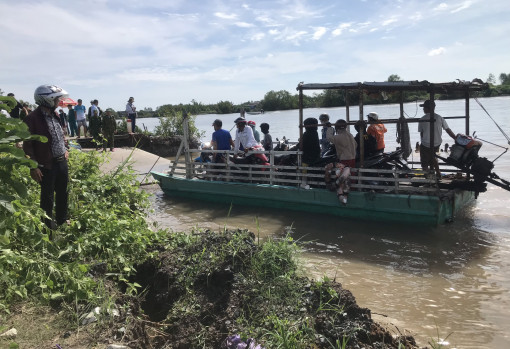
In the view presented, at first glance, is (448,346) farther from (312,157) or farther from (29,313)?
(312,157)

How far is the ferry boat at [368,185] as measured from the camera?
313 inches

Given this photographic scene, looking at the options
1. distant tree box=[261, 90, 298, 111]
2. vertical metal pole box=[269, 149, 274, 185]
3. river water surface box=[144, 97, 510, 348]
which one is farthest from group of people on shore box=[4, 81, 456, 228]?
distant tree box=[261, 90, 298, 111]

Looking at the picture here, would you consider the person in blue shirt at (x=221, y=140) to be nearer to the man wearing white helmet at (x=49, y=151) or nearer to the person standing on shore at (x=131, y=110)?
the man wearing white helmet at (x=49, y=151)

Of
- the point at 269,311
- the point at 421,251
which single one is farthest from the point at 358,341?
the point at 421,251

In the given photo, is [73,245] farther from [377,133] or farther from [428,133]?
[428,133]

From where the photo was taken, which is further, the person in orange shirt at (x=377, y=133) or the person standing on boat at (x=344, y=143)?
the person in orange shirt at (x=377, y=133)

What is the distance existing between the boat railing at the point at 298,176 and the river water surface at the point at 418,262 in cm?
75

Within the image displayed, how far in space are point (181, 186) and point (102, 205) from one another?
664cm

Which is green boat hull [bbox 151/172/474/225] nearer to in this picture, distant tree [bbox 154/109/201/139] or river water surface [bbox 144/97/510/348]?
river water surface [bbox 144/97/510/348]

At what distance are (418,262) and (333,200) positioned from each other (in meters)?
2.70

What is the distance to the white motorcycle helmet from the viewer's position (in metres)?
4.37

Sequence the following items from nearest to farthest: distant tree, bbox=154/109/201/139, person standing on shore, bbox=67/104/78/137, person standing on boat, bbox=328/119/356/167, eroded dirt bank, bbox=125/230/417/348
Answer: eroded dirt bank, bbox=125/230/417/348 → person standing on boat, bbox=328/119/356/167 → person standing on shore, bbox=67/104/78/137 → distant tree, bbox=154/109/201/139

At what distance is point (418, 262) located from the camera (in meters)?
6.60

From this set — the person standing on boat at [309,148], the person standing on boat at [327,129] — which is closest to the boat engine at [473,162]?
the person standing on boat at [327,129]
